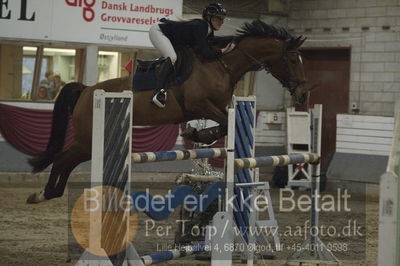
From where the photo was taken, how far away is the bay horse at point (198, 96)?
722 centimetres

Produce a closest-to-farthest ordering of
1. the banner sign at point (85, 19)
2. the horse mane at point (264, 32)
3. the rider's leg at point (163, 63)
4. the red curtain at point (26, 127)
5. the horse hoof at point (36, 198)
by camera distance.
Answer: the rider's leg at point (163, 63) < the horse hoof at point (36, 198) < the horse mane at point (264, 32) < the banner sign at point (85, 19) < the red curtain at point (26, 127)

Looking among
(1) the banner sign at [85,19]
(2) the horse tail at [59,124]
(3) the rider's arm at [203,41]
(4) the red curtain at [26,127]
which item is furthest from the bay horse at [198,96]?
(4) the red curtain at [26,127]

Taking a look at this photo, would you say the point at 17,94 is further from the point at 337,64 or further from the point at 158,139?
the point at 337,64

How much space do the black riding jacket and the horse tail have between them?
1.02 m

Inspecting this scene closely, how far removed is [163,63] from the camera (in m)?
7.32

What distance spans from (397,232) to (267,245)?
256cm

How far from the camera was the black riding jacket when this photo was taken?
721cm

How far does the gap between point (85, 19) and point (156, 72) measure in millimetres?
5960

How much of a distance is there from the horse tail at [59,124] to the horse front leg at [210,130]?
4.24ft

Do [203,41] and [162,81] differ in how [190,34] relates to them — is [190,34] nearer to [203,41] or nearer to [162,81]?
[203,41]

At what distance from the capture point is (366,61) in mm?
13625

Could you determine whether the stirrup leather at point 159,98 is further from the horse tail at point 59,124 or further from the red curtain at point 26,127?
the red curtain at point 26,127

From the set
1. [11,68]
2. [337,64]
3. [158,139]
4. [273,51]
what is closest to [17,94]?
[11,68]

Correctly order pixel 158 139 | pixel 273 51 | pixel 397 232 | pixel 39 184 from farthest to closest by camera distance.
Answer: pixel 158 139
pixel 39 184
pixel 273 51
pixel 397 232
